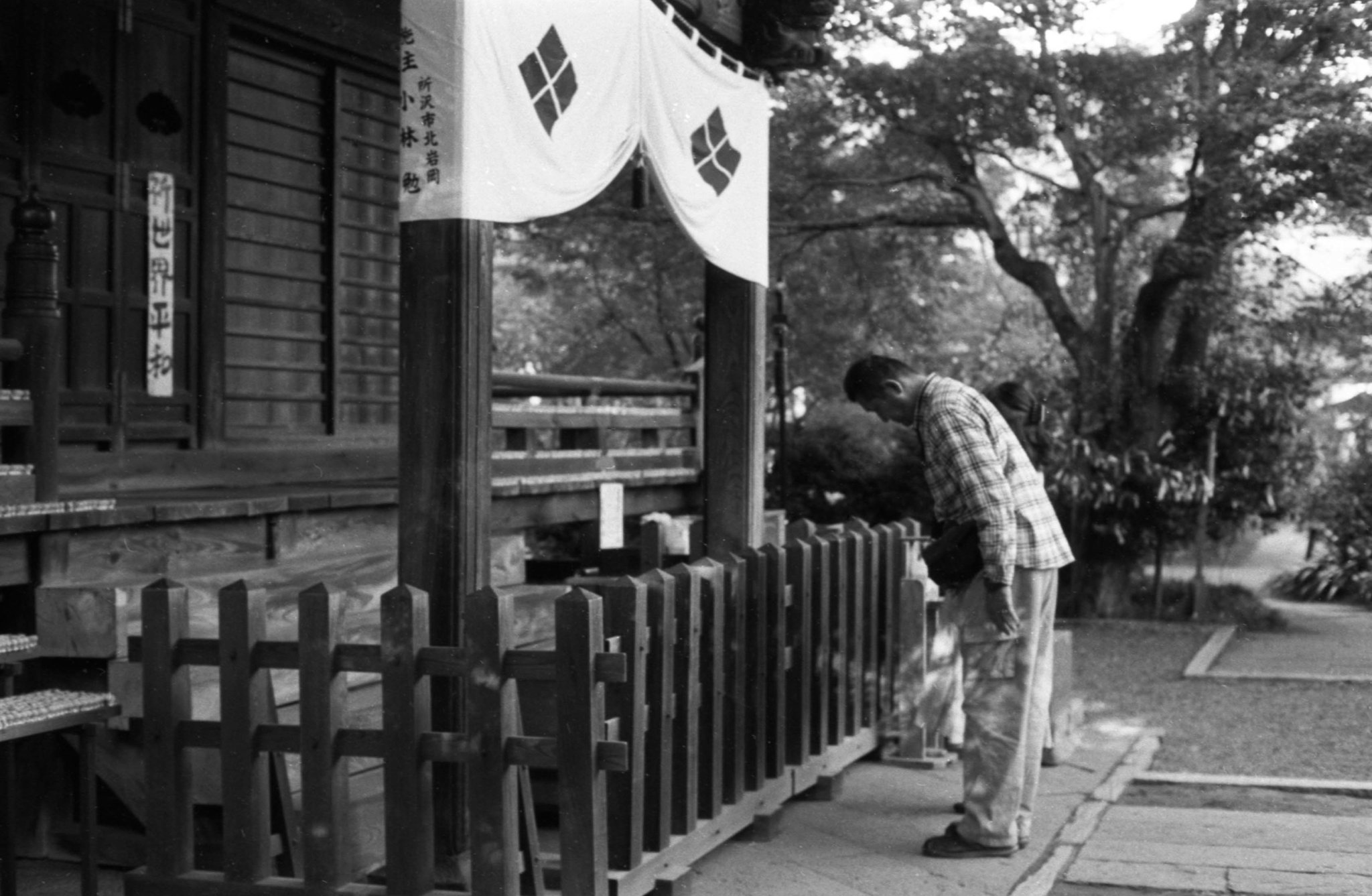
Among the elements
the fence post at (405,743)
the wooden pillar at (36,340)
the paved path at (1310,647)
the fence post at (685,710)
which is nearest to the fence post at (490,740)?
the fence post at (405,743)

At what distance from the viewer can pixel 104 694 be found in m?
4.89

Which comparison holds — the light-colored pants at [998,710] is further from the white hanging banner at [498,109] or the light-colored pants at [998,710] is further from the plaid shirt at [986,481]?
the white hanging banner at [498,109]

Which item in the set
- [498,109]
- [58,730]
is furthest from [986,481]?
[58,730]

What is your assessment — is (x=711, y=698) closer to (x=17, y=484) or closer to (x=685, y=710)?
(x=685, y=710)

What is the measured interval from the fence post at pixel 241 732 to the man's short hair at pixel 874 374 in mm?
2569

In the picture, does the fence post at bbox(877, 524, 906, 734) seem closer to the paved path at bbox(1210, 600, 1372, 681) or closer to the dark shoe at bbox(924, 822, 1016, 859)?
the dark shoe at bbox(924, 822, 1016, 859)

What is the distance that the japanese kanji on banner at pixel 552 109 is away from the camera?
5.04 metres

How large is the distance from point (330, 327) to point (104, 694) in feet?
16.2

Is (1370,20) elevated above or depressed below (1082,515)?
above

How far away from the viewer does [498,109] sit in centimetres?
514

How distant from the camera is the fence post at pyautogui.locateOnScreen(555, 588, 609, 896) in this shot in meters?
4.43

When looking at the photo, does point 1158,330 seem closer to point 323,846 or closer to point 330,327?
point 330,327

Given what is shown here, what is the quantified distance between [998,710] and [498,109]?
2.92 meters

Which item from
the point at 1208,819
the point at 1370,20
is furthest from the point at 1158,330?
the point at 1208,819
